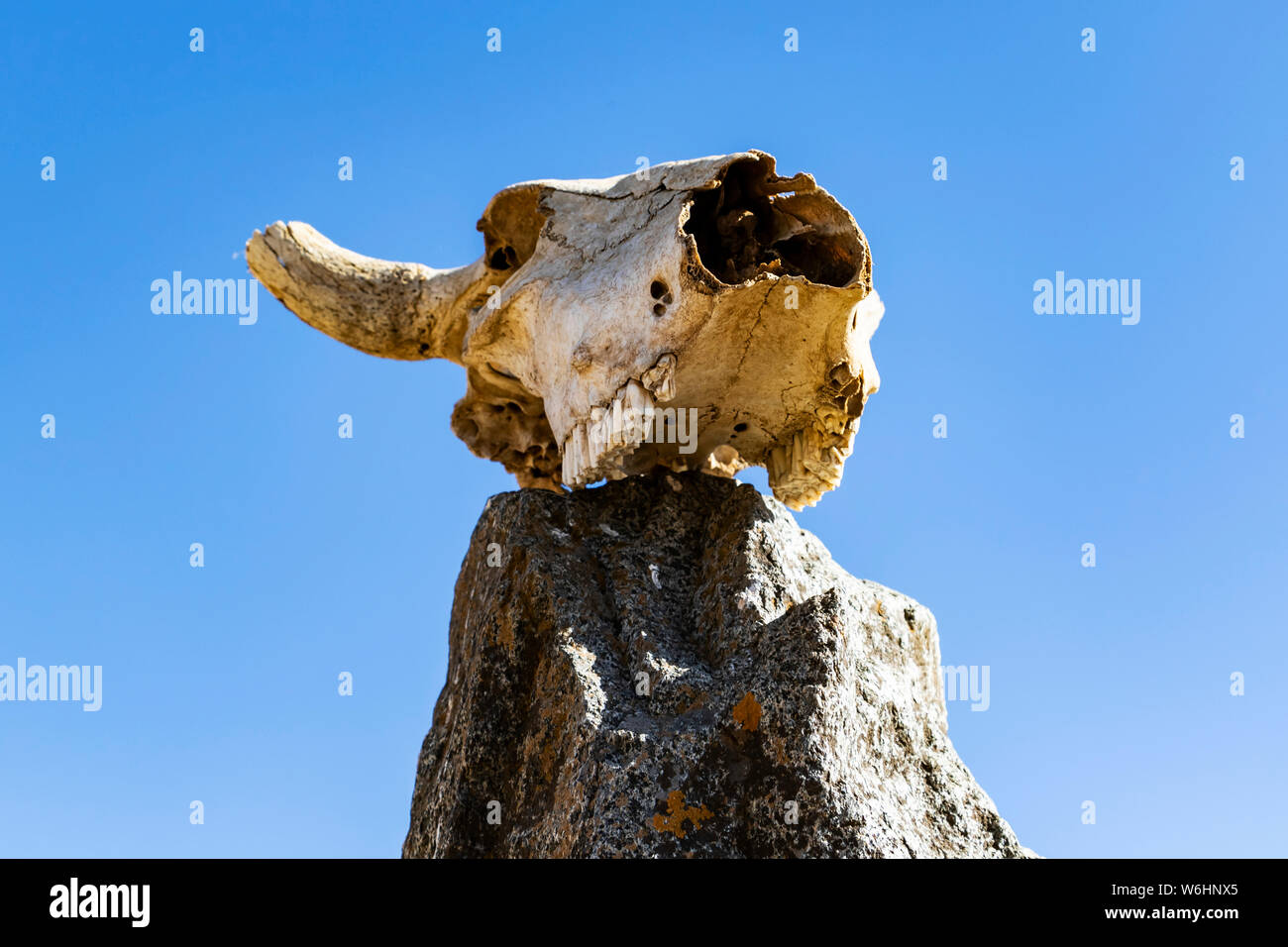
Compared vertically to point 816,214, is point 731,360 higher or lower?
lower

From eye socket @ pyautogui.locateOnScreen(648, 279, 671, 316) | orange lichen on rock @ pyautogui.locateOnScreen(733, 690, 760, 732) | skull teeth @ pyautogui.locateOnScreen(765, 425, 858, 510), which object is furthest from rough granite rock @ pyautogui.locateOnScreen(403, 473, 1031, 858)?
eye socket @ pyautogui.locateOnScreen(648, 279, 671, 316)

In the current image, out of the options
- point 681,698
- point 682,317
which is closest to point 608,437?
point 682,317

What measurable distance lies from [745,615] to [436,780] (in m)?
1.28

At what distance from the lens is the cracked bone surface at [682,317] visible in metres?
4.34

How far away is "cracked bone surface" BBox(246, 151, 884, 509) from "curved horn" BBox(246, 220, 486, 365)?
0.08 m

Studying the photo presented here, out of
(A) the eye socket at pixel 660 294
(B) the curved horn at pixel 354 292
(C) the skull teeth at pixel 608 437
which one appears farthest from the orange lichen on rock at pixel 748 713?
(B) the curved horn at pixel 354 292

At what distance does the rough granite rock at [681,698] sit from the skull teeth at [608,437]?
0.22 meters

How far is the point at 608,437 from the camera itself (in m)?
4.48

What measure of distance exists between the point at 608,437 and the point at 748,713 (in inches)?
48.1

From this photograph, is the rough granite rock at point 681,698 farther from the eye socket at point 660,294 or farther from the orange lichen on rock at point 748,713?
the eye socket at point 660,294
